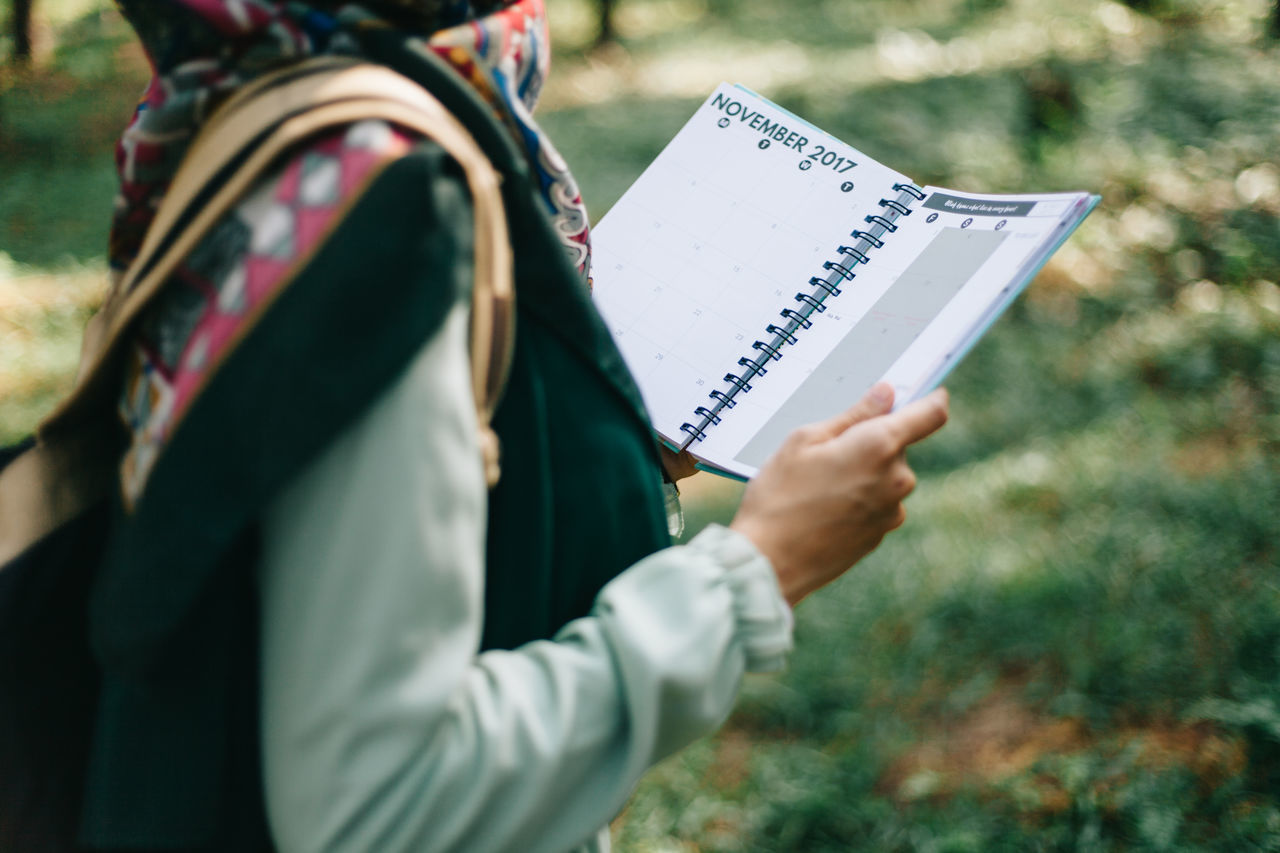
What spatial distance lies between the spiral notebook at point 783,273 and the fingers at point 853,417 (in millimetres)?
34

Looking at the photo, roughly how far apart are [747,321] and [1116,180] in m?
4.65

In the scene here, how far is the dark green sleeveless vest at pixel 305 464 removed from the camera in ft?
2.31

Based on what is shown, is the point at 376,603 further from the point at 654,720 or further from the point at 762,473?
the point at 762,473

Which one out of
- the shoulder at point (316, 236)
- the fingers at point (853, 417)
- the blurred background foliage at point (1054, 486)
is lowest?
the blurred background foliage at point (1054, 486)

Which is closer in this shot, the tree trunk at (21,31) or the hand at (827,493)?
the hand at (827,493)

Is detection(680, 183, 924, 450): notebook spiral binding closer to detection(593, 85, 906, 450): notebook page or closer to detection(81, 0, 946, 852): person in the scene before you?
detection(593, 85, 906, 450): notebook page

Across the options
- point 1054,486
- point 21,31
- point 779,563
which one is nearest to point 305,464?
point 779,563

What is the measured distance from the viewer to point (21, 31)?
9461mm

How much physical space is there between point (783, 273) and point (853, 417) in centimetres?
35

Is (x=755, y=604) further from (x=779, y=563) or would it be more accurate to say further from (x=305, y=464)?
(x=305, y=464)

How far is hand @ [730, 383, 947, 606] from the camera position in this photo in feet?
3.19

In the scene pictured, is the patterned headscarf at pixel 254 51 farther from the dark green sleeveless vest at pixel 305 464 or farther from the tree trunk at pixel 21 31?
the tree trunk at pixel 21 31

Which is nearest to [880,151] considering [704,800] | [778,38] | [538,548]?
[778,38]

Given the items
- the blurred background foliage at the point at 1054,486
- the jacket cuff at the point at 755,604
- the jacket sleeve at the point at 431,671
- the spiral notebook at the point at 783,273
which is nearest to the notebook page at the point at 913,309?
the spiral notebook at the point at 783,273
